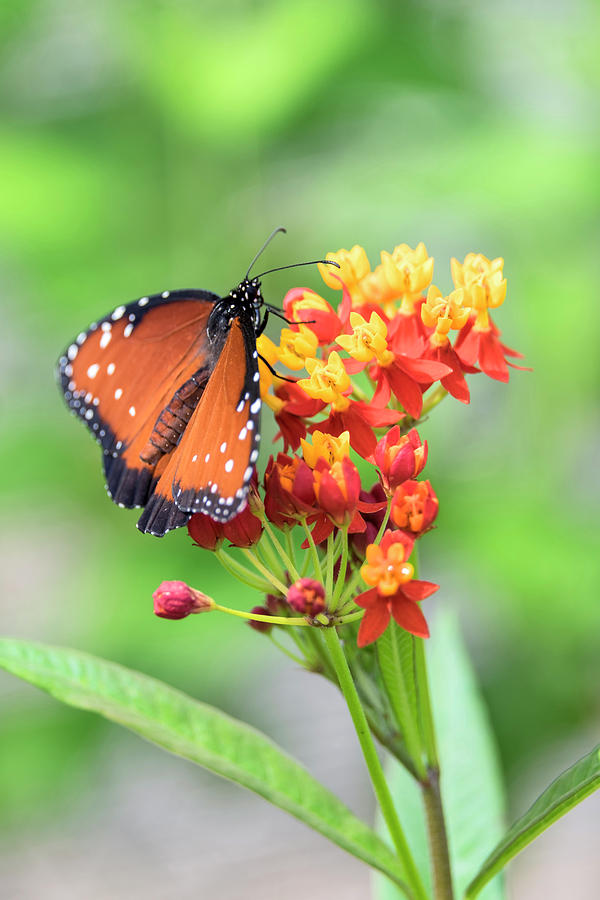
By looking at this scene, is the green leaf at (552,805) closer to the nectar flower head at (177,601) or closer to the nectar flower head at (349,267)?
the nectar flower head at (177,601)

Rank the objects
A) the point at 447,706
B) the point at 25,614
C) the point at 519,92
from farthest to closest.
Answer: the point at 519,92 < the point at 25,614 < the point at 447,706

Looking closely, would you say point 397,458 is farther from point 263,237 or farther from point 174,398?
point 263,237

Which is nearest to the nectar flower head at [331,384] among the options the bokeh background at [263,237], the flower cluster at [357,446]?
the flower cluster at [357,446]

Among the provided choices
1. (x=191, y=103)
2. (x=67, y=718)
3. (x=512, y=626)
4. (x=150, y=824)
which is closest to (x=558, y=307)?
(x=512, y=626)

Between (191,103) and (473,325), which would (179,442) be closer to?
(473,325)

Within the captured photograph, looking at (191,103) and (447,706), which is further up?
(191,103)

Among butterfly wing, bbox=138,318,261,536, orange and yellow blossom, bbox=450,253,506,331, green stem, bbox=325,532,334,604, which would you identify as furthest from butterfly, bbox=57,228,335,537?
orange and yellow blossom, bbox=450,253,506,331

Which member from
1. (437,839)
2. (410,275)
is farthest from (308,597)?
(410,275)
